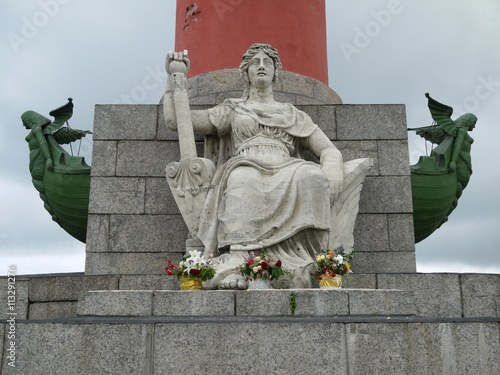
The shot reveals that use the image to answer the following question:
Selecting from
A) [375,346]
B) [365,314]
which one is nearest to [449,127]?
[365,314]

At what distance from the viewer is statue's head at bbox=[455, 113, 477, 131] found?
9.72 metres

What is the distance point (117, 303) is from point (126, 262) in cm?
256

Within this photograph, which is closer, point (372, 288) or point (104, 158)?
point (372, 288)

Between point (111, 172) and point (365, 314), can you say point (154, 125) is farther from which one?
point (365, 314)

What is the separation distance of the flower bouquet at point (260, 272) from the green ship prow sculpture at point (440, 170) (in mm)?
4203

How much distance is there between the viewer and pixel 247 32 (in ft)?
31.2

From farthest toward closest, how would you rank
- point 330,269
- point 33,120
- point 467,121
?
point 33,120 < point 467,121 < point 330,269

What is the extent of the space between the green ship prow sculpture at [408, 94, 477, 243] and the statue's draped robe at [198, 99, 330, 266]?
3.13 m

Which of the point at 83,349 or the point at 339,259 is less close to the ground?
the point at 339,259

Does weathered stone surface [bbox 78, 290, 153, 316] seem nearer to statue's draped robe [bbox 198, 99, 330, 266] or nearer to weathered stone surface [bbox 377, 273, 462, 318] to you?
statue's draped robe [bbox 198, 99, 330, 266]

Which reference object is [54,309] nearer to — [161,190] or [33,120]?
[161,190]

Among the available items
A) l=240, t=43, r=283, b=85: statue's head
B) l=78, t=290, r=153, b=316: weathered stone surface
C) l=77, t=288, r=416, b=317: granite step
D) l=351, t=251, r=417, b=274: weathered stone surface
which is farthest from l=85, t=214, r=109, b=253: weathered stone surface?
l=351, t=251, r=417, b=274: weathered stone surface

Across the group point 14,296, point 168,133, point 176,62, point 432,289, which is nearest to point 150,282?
point 14,296

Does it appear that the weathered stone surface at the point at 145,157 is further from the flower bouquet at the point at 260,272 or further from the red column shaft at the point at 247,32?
the flower bouquet at the point at 260,272
